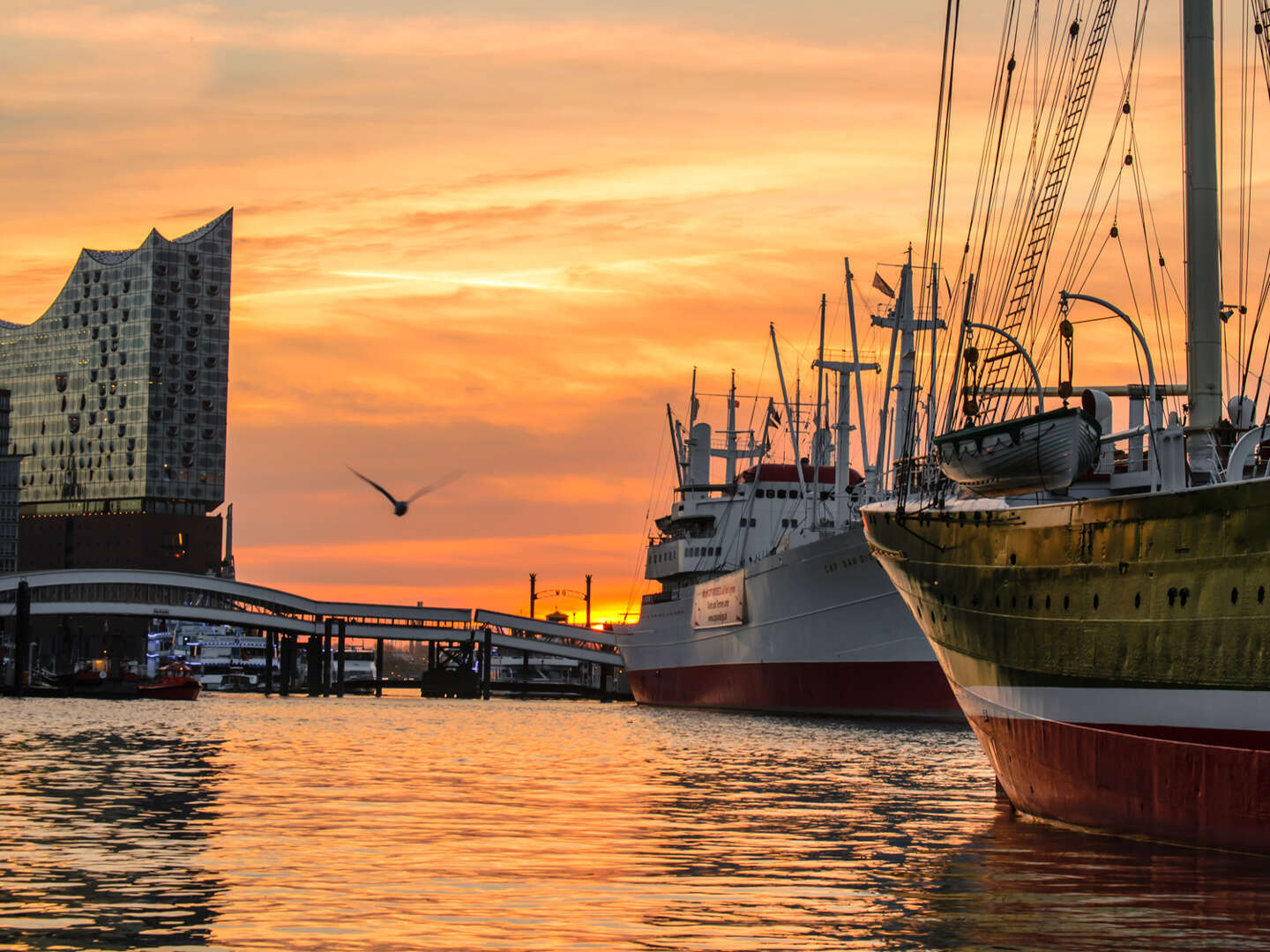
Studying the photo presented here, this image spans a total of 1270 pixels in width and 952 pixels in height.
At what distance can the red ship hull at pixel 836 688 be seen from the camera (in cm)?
6969

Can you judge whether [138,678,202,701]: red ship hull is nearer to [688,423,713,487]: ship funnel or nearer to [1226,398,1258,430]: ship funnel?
[688,423,713,487]: ship funnel

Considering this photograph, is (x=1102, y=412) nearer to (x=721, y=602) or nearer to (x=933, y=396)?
(x=933, y=396)

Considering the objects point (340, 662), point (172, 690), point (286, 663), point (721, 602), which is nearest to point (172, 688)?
point (172, 690)

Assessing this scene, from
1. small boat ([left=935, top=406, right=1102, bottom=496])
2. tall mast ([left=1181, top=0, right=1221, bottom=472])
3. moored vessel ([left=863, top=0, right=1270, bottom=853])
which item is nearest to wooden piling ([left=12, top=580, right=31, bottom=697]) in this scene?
moored vessel ([left=863, top=0, right=1270, bottom=853])

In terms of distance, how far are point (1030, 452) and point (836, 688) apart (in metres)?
51.8

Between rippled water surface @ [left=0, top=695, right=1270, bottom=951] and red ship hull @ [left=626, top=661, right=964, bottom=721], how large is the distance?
92.9 ft

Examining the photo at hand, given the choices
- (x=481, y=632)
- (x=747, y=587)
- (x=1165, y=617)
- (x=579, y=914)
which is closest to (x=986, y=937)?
(x=579, y=914)

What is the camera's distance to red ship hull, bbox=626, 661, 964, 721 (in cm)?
6969

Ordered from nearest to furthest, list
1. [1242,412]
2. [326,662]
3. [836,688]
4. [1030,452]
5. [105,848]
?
[105,848]
[1030,452]
[1242,412]
[836,688]
[326,662]

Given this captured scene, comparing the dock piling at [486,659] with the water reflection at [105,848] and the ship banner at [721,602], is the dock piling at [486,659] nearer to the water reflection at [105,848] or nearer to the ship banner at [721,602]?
the ship banner at [721,602]

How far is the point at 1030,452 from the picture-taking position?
82.6 ft

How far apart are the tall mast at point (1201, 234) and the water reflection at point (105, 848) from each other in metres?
15.8

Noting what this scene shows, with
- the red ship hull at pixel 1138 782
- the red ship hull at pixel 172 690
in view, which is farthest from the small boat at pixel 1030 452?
the red ship hull at pixel 172 690

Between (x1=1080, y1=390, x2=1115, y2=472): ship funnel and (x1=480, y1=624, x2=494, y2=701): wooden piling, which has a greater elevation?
(x1=1080, y1=390, x2=1115, y2=472): ship funnel
